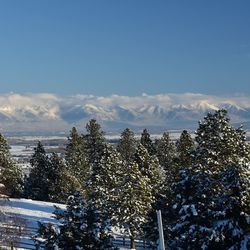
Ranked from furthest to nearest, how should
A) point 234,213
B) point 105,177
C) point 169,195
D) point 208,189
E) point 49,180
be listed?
point 49,180
point 105,177
point 169,195
point 208,189
point 234,213

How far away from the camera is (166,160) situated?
97375mm

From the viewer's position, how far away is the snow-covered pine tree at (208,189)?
2566 centimetres

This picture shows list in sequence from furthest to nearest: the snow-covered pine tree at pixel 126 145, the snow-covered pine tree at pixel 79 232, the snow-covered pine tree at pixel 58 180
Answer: the snow-covered pine tree at pixel 126 145
the snow-covered pine tree at pixel 58 180
the snow-covered pine tree at pixel 79 232

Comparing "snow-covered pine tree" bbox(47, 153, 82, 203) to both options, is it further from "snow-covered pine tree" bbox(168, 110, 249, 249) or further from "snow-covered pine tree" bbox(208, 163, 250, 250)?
"snow-covered pine tree" bbox(208, 163, 250, 250)

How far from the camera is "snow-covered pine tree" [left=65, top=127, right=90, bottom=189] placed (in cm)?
8469

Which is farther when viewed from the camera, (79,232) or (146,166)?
(146,166)

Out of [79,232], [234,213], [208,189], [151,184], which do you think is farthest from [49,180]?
[234,213]

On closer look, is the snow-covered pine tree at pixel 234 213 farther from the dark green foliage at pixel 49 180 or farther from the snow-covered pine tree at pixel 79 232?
the dark green foliage at pixel 49 180

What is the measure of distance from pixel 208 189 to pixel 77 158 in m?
58.1

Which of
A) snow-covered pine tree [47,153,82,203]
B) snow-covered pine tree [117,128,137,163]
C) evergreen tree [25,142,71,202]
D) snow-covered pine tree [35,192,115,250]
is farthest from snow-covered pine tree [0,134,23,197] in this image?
snow-covered pine tree [35,192,115,250]

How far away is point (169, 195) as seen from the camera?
47.3 m

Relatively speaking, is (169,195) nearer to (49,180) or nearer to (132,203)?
(132,203)

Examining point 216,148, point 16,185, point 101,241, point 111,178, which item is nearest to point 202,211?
point 101,241

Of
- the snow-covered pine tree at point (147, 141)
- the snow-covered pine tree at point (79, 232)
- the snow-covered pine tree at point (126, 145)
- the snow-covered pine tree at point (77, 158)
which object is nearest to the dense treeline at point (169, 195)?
the snow-covered pine tree at point (79, 232)
